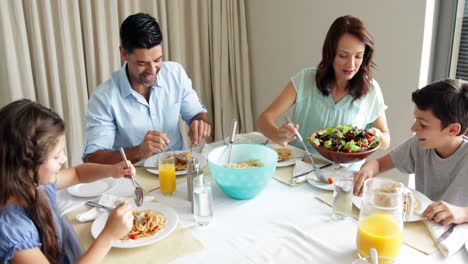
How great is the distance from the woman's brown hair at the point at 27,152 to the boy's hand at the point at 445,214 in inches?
43.3

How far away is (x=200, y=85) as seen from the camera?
3371mm

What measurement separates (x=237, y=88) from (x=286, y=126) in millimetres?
1837

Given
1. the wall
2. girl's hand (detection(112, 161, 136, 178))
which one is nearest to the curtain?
the wall

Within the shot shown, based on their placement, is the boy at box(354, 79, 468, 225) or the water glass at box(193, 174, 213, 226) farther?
the boy at box(354, 79, 468, 225)

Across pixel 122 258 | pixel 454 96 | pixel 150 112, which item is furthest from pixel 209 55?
pixel 122 258

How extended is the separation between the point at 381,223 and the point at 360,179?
37 cm

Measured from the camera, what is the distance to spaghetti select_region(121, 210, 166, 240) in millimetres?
1135

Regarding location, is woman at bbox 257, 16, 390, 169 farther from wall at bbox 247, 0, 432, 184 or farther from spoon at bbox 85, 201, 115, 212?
spoon at bbox 85, 201, 115, 212

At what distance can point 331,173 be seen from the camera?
1.51 m

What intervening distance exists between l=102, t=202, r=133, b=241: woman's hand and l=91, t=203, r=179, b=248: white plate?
3 centimetres

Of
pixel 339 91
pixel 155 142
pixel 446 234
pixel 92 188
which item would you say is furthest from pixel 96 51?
pixel 446 234

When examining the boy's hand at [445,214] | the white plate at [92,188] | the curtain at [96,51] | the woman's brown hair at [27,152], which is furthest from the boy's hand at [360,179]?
the curtain at [96,51]

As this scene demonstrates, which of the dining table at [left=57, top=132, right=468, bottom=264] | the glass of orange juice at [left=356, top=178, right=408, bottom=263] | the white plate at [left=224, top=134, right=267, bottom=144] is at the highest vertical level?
the glass of orange juice at [left=356, top=178, right=408, bottom=263]

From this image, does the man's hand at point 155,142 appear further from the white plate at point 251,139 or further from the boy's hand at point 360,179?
the boy's hand at point 360,179
